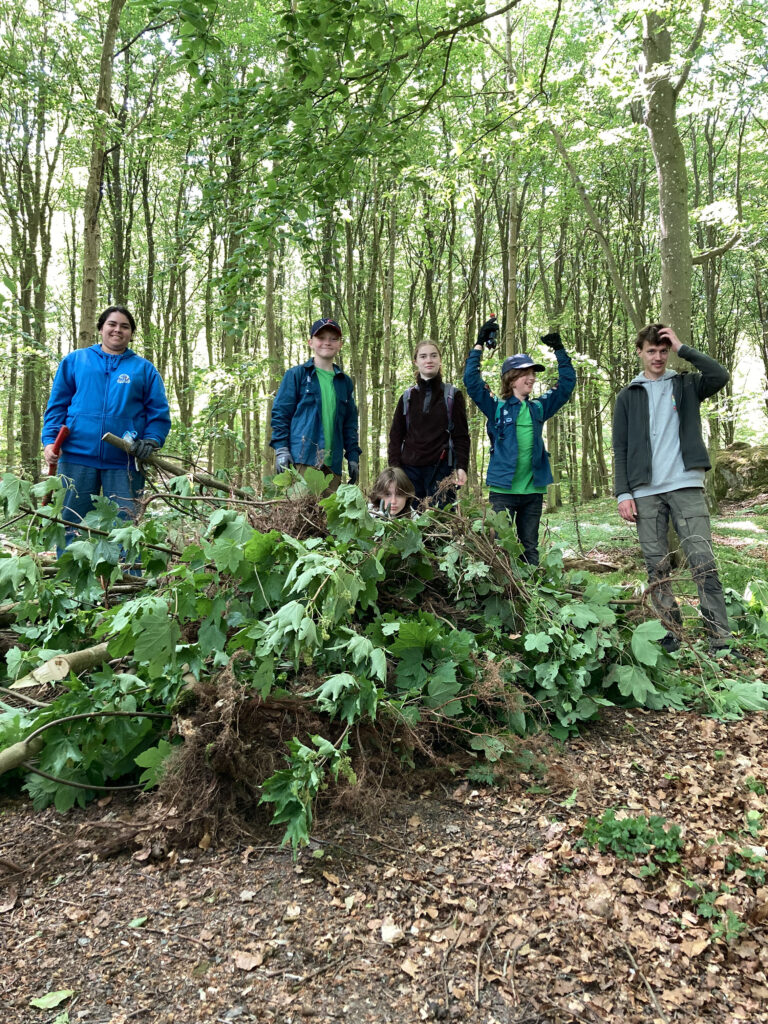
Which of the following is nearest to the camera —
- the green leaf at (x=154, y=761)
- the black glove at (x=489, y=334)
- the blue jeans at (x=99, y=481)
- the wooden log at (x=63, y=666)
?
the green leaf at (x=154, y=761)

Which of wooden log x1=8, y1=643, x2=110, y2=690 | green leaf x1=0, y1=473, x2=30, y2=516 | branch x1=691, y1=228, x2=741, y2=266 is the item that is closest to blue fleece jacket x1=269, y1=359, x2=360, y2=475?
green leaf x1=0, y1=473, x2=30, y2=516

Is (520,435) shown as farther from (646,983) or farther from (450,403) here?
(646,983)

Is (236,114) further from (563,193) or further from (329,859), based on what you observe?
(563,193)

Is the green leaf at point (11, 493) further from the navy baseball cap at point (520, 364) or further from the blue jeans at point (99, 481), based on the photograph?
the navy baseball cap at point (520, 364)

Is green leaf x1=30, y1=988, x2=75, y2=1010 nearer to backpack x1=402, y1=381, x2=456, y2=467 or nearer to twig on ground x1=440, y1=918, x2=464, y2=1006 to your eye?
twig on ground x1=440, y1=918, x2=464, y2=1006

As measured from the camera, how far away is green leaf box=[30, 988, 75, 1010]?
1.70 meters

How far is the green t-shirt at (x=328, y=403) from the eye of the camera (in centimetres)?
465

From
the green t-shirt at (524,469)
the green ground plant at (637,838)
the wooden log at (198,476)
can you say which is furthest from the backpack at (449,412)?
the green ground plant at (637,838)

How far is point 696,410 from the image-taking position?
14.5 ft

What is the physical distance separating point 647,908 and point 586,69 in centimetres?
998

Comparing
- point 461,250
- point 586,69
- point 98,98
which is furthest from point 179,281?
point 586,69

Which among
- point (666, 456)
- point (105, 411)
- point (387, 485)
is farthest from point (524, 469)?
point (105, 411)

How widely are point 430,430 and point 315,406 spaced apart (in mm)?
986

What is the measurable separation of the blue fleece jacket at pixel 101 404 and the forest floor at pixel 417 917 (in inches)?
92.5
